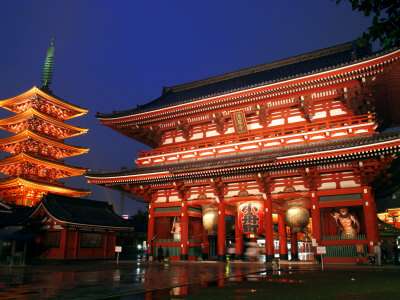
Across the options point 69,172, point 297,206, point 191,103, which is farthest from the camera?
point 69,172

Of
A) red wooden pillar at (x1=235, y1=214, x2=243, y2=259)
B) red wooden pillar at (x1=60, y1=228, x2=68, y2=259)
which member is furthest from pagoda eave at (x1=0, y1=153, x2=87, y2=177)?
red wooden pillar at (x1=235, y1=214, x2=243, y2=259)

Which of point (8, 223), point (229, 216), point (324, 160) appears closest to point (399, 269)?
point (324, 160)

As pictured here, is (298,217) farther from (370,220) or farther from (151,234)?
(151,234)

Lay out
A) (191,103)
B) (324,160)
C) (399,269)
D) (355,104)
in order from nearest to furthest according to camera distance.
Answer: (399,269) < (324,160) < (355,104) < (191,103)

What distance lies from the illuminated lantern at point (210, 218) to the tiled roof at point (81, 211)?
9823mm

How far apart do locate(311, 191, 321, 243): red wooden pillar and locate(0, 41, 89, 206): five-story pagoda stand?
115 ft

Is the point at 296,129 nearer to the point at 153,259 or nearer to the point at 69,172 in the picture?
the point at 153,259

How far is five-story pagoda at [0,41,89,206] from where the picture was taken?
1741 inches

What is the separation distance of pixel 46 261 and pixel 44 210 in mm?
4007

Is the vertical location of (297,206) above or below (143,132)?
below

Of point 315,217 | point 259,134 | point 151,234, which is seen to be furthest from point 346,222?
point 151,234

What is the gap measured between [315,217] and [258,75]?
1470 centimetres

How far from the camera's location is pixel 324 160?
20.0 meters

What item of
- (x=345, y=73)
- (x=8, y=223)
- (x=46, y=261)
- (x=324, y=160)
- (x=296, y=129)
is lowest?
(x=46, y=261)
